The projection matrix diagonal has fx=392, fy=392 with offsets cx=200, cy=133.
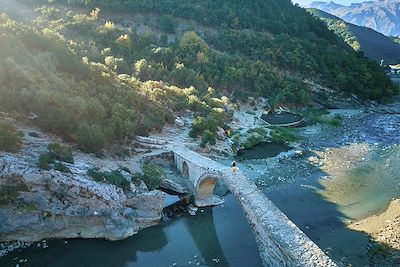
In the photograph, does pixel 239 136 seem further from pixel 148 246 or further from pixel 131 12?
pixel 131 12

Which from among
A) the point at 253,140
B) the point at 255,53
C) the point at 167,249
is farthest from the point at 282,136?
the point at 255,53

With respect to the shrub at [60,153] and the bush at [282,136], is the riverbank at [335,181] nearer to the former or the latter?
the bush at [282,136]

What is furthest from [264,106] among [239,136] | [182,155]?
[182,155]

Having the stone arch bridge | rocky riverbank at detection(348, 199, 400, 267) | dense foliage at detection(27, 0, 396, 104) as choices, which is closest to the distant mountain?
dense foliage at detection(27, 0, 396, 104)

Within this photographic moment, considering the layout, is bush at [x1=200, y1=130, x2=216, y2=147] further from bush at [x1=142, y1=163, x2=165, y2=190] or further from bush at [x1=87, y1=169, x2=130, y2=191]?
bush at [x1=87, y1=169, x2=130, y2=191]

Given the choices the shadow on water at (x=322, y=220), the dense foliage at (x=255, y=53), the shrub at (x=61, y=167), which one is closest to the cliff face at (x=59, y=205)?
the shrub at (x=61, y=167)

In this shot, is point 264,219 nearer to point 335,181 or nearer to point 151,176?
point 151,176
